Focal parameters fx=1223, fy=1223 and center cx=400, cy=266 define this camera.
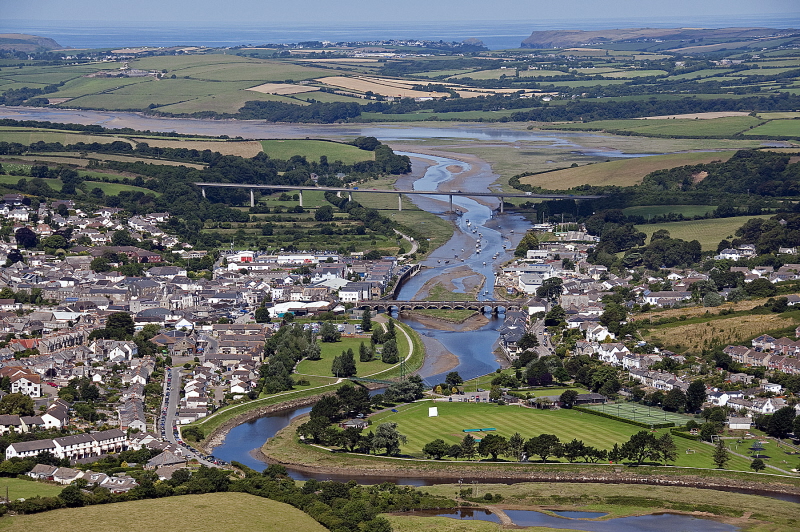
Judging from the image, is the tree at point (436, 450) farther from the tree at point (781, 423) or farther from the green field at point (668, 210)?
the green field at point (668, 210)

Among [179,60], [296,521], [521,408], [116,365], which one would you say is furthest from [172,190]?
[179,60]

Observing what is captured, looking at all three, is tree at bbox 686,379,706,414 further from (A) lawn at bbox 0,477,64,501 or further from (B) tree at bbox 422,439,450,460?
(A) lawn at bbox 0,477,64,501

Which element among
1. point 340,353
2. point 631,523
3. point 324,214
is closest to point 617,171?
point 324,214

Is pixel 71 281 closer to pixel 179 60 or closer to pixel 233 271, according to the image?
pixel 233 271

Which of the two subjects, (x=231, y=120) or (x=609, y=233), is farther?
(x=231, y=120)

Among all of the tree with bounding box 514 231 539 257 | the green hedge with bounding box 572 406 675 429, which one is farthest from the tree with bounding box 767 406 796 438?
the tree with bounding box 514 231 539 257

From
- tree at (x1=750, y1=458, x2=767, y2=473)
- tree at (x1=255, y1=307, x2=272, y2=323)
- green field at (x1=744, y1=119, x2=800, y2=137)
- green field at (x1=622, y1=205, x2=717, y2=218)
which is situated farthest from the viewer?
green field at (x1=744, y1=119, x2=800, y2=137)
